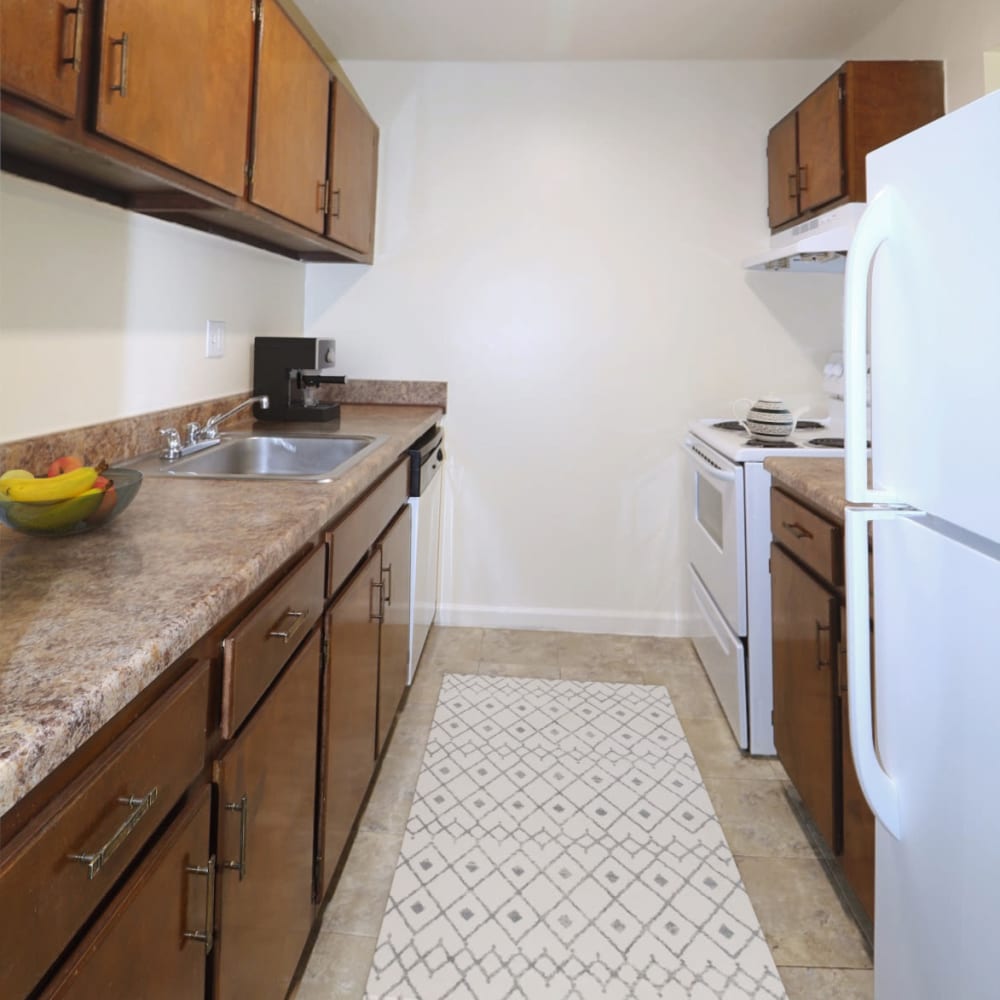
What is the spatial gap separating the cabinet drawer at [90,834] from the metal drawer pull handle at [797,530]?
137 cm

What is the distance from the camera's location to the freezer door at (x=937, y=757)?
2.36 feet

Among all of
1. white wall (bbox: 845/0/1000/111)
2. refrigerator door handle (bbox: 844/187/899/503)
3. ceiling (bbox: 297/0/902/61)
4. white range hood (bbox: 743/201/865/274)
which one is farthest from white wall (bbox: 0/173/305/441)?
white wall (bbox: 845/0/1000/111)

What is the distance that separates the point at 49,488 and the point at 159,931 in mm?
582

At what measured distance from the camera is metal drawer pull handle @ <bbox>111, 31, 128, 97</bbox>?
1.11 meters

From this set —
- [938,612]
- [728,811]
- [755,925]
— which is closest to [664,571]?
[728,811]

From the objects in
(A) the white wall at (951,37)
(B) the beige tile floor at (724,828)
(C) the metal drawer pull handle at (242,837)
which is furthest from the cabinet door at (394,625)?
(A) the white wall at (951,37)

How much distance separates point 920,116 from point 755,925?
2394mm

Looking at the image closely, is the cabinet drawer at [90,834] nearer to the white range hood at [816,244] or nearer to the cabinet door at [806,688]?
the cabinet door at [806,688]

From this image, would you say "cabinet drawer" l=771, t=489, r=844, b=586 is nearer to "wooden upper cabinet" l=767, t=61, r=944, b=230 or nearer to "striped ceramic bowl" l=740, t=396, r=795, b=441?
"striped ceramic bowl" l=740, t=396, r=795, b=441

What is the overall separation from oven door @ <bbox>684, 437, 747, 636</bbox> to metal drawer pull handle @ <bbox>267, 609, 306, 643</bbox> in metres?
1.41

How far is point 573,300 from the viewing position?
2.99 meters

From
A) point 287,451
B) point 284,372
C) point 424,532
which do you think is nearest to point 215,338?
point 284,372

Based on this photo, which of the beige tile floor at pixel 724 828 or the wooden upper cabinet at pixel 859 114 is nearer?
the beige tile floor at pixel 724 828

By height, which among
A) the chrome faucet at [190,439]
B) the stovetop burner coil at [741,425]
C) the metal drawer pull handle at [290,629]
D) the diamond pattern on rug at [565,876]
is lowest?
the diamond pattern on rug at [565,876]
